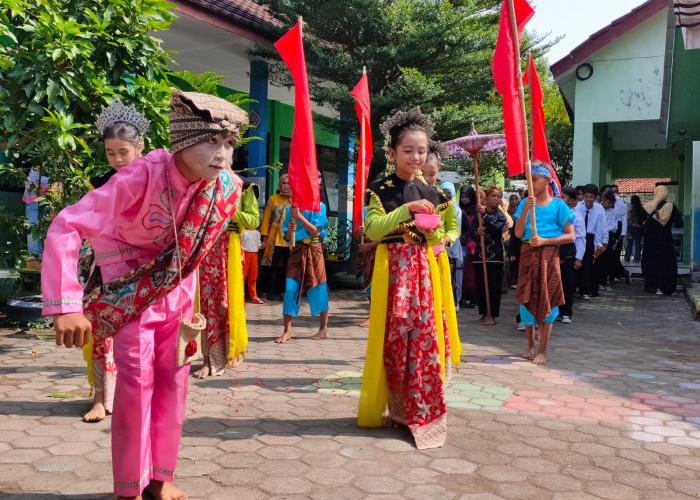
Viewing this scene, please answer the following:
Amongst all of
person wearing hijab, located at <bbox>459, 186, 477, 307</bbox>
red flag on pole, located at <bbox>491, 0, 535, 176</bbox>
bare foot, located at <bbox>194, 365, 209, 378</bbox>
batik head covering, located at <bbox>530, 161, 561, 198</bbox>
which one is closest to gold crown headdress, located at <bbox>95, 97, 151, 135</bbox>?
bare foot, located at <bbox>194, 365, 209, 378</bbox>

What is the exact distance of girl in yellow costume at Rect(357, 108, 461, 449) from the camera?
3975mm

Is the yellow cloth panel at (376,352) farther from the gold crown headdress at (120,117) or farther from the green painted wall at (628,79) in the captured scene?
the green painted wall at (628,79)

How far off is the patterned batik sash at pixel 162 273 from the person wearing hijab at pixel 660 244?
11707 mm

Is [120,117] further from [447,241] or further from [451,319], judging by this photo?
[451,319]

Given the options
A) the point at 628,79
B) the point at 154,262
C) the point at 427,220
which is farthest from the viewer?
the point at 628,79

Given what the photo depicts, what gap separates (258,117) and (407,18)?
331 cm

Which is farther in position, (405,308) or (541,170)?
(541,170)

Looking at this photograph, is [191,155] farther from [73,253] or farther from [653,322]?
[653,322]

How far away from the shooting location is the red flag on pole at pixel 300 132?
5.50 m

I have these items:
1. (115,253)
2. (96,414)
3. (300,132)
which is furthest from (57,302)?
(300,132)

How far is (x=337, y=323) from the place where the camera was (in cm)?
889

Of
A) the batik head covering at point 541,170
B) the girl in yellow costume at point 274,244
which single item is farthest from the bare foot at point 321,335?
the batik head covering at point 541,170

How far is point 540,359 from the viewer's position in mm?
6344

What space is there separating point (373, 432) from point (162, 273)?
75.3 inches
